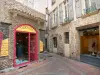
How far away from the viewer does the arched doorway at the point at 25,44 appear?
375 inches

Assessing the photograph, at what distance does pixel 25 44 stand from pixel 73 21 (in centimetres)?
479

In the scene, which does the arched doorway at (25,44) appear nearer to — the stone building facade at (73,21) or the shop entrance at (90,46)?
the stone building facade at (73,21)

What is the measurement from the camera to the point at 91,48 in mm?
11141

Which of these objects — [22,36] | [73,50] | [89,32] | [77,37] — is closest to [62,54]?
[73,50]

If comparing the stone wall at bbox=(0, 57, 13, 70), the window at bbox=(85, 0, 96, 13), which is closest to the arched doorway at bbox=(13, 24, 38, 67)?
the stone wall at bbox=(0, 57, 13, 70)

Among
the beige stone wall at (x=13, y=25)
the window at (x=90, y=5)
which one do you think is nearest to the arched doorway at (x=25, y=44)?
the beige stone wall at (x=13, y=25)

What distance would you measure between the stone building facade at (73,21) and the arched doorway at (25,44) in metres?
3.44

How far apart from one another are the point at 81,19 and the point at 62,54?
18.4 ft

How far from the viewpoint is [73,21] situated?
12680 millimetres

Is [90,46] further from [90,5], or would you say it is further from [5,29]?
[5,29]

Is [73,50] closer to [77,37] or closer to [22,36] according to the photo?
[77,37]

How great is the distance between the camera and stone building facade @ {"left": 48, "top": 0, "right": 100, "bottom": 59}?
9.93 meters

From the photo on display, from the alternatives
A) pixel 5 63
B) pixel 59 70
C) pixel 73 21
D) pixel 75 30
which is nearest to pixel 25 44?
pixel 5 63

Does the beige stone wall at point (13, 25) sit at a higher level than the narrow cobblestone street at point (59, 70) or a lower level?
higher
